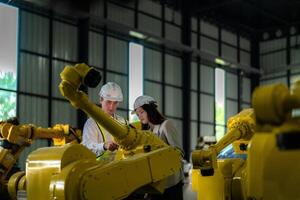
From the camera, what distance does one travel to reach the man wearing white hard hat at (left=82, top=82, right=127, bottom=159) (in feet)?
16.3

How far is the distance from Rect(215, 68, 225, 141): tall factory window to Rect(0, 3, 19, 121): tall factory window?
38.7 ft

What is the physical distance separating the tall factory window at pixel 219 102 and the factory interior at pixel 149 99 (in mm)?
72

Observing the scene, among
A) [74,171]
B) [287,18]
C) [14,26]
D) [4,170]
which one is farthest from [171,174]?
[287,18]

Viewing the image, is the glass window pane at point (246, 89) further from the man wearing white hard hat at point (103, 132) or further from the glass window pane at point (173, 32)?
the man wearing white hard hat at point (103, 132)

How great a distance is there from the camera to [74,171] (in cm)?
372

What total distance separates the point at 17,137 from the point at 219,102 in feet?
62.4

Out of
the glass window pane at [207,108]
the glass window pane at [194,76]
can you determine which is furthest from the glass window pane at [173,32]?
the glass window pane at [207,108]

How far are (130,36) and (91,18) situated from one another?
8.39ft

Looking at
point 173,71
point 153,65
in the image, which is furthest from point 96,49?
point 173,71

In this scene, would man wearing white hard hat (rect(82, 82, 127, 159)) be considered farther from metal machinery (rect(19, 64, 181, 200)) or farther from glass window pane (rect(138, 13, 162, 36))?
glass window pane (rect(138, 13, 162, 36))

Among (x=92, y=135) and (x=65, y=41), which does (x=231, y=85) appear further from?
(x=92, y=135)

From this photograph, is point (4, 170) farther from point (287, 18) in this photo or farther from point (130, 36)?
point (287, 18)

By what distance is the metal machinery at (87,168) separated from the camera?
12.1ft

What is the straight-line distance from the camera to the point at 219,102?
25.6 m
